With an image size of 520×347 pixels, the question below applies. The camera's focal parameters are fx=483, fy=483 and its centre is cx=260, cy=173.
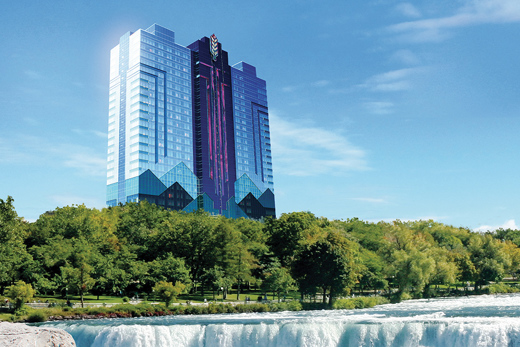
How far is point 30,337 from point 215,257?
5914cm

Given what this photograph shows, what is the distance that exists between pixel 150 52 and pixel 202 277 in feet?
337

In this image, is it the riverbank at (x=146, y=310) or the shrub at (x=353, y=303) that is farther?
the shrub at (x=353, y=303)

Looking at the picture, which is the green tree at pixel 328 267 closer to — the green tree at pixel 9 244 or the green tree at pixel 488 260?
the green tree at pixel 9 244

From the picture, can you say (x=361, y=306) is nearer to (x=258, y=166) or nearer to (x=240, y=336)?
(x=240, y=336)

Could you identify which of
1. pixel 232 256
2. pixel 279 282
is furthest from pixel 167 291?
pixel 232 256

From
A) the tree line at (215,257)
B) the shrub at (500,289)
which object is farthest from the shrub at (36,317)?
the shrub at (500,289)

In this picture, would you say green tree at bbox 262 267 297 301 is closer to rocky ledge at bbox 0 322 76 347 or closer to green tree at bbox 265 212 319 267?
green tree at bbox 265 212 319 267

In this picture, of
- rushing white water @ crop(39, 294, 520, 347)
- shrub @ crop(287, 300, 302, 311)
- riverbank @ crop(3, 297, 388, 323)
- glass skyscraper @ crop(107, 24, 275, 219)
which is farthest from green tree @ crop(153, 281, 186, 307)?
glass skyscraper @ crop(107, 24, 275, 219)

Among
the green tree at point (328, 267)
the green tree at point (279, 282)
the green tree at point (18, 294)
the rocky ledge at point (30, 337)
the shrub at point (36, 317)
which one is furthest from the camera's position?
the green tree at point (279, 282)

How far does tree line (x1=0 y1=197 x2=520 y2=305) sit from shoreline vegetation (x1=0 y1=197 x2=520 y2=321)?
→ 0.55 ft

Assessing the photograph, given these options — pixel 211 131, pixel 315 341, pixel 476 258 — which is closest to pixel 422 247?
pixel 476 258

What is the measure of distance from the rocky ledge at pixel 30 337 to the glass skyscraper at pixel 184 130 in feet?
416

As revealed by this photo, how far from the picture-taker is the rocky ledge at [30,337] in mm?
12188

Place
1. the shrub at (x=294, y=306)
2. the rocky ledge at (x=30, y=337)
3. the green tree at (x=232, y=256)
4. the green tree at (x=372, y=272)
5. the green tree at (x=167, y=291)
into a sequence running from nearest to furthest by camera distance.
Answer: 1. the rocky ledge at (x=30, y=337)
2. the green tree at (x=167, y=291)
3. the shrub at (x=294, y=306)
4. the green tree at (x=232, y=256)
5. the green tree at (x=372, y=272)
